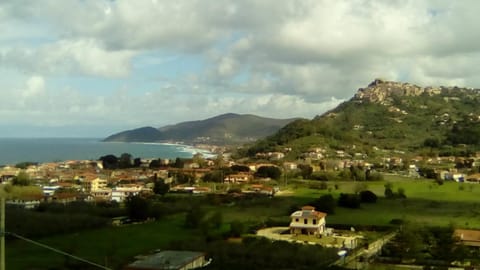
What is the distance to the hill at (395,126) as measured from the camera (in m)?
93.0

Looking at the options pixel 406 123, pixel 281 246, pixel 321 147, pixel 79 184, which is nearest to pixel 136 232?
pixel 281 246

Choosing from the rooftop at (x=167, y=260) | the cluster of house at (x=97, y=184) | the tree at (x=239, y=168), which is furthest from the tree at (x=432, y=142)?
the rooftop at (x=167, y=260)

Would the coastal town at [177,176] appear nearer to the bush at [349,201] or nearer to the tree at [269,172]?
the tree at [269,172]

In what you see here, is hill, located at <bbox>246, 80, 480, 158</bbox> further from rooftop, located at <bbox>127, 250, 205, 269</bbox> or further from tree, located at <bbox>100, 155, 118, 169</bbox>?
rooftop, located at <bbox>127, 250, 205, 269</bbox>

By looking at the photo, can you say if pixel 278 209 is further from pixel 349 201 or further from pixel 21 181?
pixel 21 181

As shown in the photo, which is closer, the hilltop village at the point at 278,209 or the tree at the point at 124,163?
the hilltop village at the point at 278,209

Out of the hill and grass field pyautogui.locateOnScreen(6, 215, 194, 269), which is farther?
the hill

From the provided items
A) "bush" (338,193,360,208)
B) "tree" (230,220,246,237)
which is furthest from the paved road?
"bush" (338,193,360,208)

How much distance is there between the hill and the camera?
305 feet

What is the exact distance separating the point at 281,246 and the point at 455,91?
146 metres

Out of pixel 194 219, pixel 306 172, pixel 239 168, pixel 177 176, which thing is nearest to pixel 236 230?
pixel 194 219

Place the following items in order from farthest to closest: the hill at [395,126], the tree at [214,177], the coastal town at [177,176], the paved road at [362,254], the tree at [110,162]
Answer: the hill at [395,126] → the tree at [110,162] → the tree at [214,177] → the coastal town at [177,176] → the paved road at [362,254]

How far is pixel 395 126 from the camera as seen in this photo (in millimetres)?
115562

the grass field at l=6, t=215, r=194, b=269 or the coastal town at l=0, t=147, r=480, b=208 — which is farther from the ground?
the coastal town at l=0, t=147, r=480, b=208
